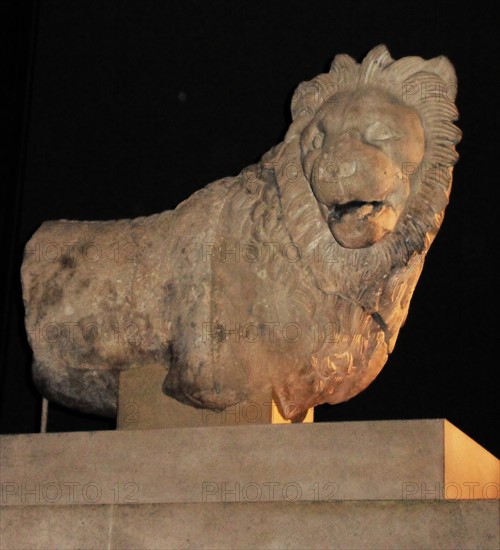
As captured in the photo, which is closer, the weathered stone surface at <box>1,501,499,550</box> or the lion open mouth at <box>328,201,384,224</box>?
the weathered stone surface at <box>1,501,499,550</box>

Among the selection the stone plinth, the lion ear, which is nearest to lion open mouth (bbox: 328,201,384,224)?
the lion ear

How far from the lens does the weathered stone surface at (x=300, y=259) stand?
3350 mm

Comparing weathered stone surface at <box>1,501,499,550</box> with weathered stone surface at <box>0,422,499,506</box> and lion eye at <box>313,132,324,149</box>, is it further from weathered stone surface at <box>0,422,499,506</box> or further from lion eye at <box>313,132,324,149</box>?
lion eye at <box>313,132,324,149</box>

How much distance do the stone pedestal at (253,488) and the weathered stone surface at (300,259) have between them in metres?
0.35

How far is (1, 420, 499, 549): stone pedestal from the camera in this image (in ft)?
9.02

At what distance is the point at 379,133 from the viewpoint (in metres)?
3.35

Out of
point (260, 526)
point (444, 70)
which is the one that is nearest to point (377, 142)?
point (444, 70)

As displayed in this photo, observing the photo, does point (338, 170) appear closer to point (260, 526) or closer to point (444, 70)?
point (444, 70)

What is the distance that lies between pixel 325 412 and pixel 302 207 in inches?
57.9

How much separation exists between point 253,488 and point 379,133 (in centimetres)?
103

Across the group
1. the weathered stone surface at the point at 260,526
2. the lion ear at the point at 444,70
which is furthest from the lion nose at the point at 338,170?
the weathered stone surface at the point at 260,526

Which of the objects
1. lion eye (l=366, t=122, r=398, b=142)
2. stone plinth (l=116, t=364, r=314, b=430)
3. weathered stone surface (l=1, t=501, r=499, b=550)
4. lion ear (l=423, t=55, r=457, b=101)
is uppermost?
lion ear (l=423, t=55, r=457, b=101)

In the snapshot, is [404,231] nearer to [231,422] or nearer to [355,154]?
[355,154]

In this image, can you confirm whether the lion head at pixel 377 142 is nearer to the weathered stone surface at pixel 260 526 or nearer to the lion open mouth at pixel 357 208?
the lion open mouth at pixel 357 208
